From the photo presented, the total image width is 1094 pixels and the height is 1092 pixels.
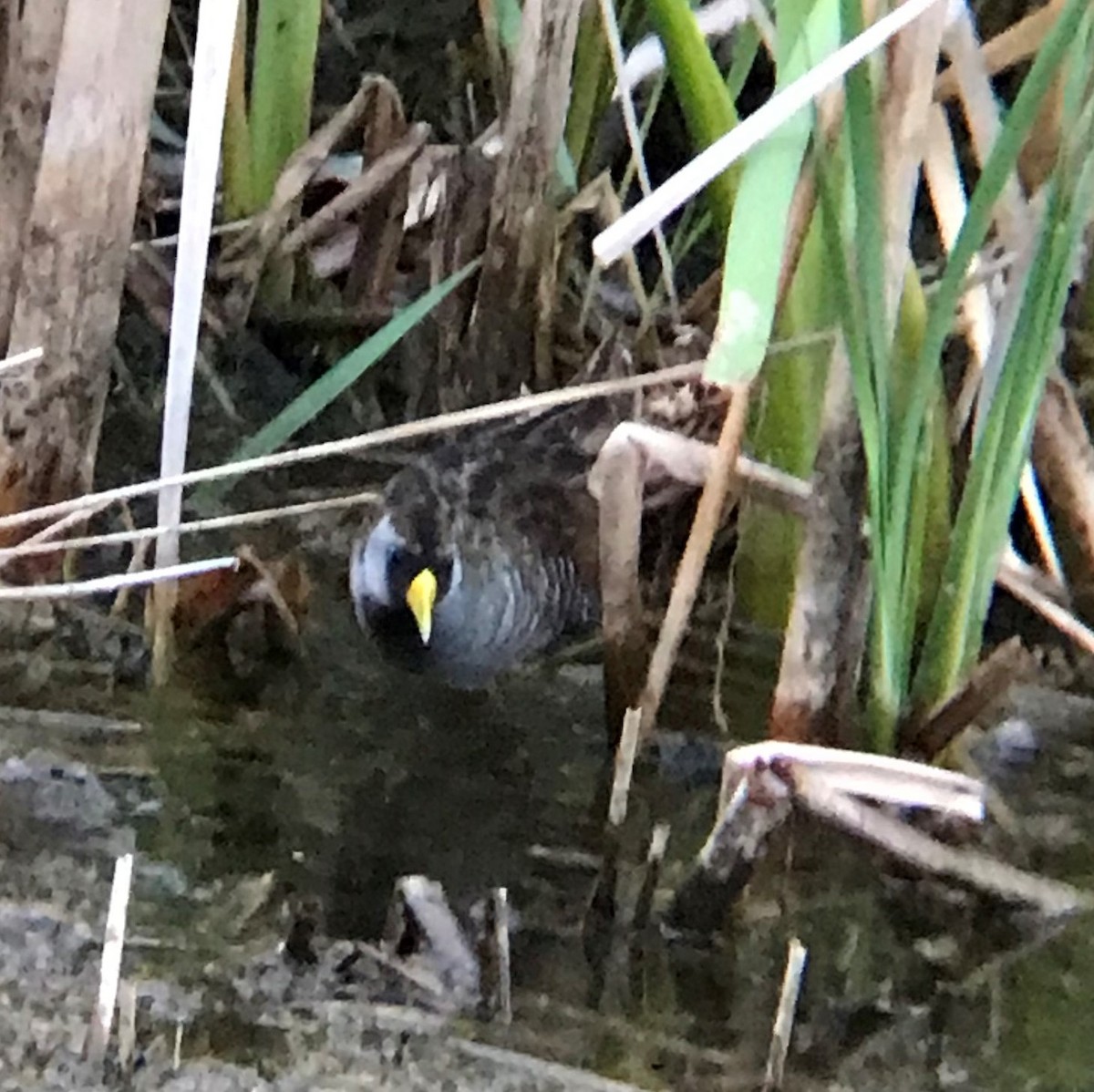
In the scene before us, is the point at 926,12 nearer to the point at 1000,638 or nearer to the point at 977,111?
the point at 977,111

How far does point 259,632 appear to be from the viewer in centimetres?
135

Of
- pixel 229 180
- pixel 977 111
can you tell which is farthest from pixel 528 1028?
pixel 229 180

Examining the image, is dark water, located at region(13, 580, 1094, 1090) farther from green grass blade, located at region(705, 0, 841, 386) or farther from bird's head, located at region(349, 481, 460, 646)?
green grass blade, located at region(705, 0, 841, 386)

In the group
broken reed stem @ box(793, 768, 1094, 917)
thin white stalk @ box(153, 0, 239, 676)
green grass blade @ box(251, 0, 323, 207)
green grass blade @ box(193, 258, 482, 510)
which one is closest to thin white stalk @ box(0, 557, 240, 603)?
thin white stalk @ box(153, 0, 239, 676)

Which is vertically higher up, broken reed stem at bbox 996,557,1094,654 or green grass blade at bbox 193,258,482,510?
green grass blade at bbox 193,258,482,510

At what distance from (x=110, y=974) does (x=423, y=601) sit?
656 mm

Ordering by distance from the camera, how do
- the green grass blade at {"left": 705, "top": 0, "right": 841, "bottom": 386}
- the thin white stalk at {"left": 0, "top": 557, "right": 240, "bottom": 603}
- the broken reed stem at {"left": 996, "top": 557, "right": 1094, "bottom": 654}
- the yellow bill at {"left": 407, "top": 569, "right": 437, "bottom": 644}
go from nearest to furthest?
the green grass blade at {"left": 705, "top": 0, "right": 841, "bottom": 386} → the thin white stalk at {"left": 0, "top": 557, "right": 240, "bottom": 603} → the broken reed stem at {"left": 996, "top": 557, "right": 1094, "bottom": 654} → the yellow bill at {"left": 407, "top": 569, "right": 437, "bottom": 644}

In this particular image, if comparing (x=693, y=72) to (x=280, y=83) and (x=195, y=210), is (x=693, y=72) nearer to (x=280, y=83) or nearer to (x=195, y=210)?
(x=195, y=210)

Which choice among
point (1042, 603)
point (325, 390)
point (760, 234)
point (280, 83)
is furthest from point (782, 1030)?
point (280, 83)

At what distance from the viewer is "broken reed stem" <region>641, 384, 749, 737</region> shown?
1097 mm

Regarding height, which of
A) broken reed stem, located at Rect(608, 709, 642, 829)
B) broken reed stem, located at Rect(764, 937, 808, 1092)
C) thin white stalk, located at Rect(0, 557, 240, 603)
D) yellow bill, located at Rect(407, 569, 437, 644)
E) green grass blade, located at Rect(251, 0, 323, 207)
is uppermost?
green grass blade, located at Rect(251, 0, 323, 207)

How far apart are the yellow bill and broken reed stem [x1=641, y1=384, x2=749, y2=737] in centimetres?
32

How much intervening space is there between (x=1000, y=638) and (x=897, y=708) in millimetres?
351

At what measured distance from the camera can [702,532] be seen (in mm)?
1121
